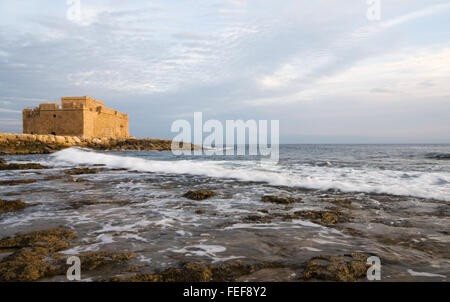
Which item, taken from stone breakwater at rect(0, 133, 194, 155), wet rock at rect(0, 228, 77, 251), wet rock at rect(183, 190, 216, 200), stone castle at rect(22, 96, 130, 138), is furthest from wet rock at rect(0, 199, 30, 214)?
stone castle at rect(22, 96, 130, 138)

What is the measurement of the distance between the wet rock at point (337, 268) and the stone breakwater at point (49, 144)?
85.9 ft

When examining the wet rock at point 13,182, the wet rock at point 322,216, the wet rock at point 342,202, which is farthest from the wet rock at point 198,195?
the wet rock at point 13,182

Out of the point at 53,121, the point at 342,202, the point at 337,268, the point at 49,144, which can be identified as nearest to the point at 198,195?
the point at 342,202

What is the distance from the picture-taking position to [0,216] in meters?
4.02

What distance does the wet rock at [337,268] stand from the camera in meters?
2.21

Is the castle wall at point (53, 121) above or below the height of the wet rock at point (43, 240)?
above

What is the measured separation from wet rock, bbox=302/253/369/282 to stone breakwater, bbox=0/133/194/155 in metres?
26.2

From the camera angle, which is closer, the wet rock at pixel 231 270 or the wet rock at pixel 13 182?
the wet rock at pixel 231 270

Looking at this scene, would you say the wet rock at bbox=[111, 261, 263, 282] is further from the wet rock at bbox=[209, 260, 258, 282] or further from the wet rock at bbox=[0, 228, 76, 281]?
the wet rock at bbox=[0, 228, 76, 281]

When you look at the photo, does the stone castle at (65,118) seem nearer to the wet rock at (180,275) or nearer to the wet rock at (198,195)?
the wet rock at (198,195)

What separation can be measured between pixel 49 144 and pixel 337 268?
29.6 meters

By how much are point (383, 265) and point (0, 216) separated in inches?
204

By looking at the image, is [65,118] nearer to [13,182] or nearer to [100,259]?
[13,182]
